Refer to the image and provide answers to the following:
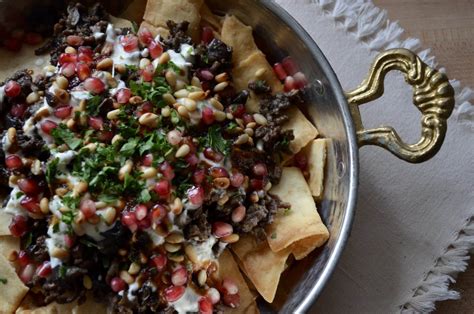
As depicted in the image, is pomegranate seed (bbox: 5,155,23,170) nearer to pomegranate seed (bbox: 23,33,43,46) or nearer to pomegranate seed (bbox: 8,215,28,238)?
pomegranate seed (bbox: 8,215,28,238)

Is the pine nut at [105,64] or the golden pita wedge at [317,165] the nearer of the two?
the pine nut at [105,64]

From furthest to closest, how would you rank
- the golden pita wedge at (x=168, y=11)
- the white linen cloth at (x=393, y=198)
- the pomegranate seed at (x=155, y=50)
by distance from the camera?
1. the white linen cloth at (x=393, y=198)
2. the golden pita wedge at (x=168, y=11)
3. the pomegranate seed at (x=155, y=50)

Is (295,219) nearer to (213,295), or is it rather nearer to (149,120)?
(213,295)

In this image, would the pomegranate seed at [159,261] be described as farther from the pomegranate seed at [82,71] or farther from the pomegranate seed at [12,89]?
the pomegranate seed at [12,89]

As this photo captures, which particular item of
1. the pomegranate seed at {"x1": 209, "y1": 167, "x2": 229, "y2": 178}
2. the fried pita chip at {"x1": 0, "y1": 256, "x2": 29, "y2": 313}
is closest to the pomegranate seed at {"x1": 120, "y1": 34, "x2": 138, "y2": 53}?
the pomegranate seed at {"x1": 209, "y1": 167, "x2": 229, "y2": 178}

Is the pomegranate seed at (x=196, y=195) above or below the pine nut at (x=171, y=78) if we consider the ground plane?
below

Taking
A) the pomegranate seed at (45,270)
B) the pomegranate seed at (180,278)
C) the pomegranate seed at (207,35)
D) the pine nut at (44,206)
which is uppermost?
the pomegranate seed at (207,35)

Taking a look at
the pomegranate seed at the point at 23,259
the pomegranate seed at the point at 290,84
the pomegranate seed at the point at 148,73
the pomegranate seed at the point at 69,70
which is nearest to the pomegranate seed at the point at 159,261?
the pomegranate seed at the point at 23,259

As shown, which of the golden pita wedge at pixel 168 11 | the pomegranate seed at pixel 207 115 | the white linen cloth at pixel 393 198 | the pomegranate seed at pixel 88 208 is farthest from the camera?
the white linen cloth at pixel 393 198
